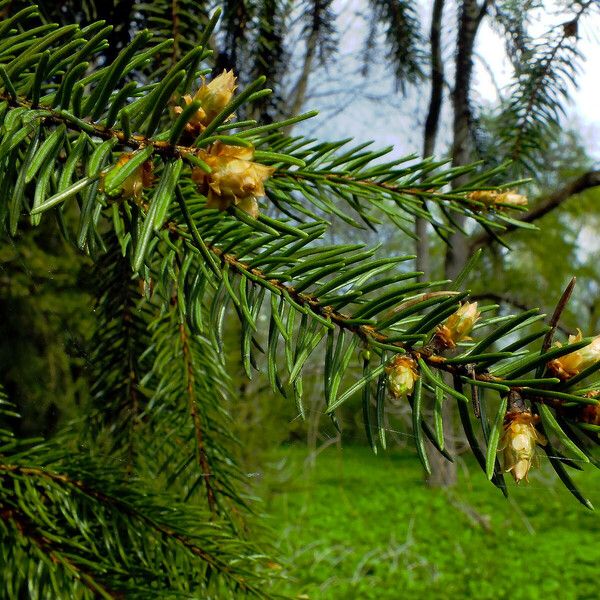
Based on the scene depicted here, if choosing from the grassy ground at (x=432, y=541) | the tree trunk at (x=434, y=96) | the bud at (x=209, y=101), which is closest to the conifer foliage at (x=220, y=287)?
the bud at (x=209, y=101)

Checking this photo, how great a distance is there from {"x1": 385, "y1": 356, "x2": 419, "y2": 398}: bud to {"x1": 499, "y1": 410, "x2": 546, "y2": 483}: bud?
3 centimetres

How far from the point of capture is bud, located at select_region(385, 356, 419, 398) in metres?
0.17

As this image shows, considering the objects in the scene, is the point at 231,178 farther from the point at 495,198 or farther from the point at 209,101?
the point at 495,198

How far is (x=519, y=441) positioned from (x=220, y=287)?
0.11 m

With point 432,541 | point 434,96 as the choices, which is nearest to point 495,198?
point 434,96

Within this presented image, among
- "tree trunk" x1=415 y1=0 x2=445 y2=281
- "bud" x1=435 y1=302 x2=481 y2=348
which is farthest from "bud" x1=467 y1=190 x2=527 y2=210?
"tree trunk" x1=415 y1=0 x2=445 y2=281

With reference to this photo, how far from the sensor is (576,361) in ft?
0.56

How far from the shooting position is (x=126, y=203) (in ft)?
0.63

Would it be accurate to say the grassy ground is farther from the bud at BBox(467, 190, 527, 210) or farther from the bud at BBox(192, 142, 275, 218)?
the bud at BBox(192, 142, 275, 218)

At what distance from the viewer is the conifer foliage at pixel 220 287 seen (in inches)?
6.2

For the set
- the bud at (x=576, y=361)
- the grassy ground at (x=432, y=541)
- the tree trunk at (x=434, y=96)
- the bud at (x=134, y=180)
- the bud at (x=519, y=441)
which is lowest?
the grassy ground at (x=432, y=541)

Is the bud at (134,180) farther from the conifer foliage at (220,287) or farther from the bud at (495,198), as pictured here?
the bud at (495,198)

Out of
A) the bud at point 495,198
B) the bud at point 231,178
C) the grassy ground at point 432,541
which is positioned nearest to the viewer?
the bud at point 231,178

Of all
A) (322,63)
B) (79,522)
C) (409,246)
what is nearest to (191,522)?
(79,522)
